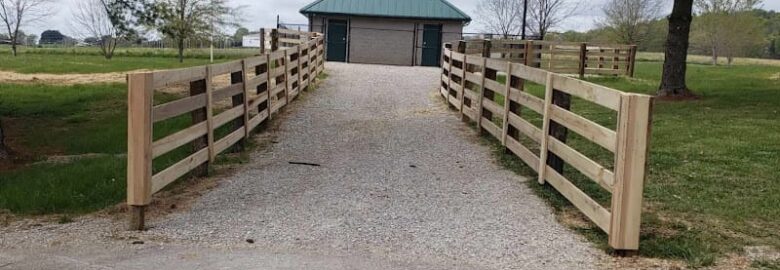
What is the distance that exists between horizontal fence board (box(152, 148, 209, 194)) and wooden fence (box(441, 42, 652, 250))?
3.27 meters

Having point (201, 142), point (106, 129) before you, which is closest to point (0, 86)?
point (106, 129)

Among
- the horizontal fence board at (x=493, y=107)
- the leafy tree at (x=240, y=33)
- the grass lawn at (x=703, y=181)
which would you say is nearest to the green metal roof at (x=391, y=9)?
the leafy tree at (x=240, y=33)

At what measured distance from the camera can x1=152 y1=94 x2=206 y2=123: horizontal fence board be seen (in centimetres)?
568

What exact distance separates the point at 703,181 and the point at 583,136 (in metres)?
2.01

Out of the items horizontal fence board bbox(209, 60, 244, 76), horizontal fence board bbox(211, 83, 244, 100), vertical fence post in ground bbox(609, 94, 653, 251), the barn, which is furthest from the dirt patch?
vertical fence post in ground bbox(609, 94, 653, 251)

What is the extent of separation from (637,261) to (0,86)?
57.0 ft

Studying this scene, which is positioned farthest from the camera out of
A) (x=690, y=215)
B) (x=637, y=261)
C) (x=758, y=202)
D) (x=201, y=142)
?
(x=201, y=142)

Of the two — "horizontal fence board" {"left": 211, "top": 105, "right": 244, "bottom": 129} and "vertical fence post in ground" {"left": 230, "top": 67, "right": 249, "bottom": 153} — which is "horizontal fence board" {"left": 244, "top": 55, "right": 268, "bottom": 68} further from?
"horizontal fence board" {"left": 211, "top": 105, "right": 244, "bottom": 129}

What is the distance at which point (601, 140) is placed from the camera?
546 cm

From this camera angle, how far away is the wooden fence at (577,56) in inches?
899

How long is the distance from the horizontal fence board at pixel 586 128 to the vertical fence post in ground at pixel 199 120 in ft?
10.9

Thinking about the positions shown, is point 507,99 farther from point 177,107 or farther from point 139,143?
point 139,143

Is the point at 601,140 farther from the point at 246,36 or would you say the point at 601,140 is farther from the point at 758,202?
the point at 246,36

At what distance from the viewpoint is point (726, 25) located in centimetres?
4403
